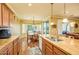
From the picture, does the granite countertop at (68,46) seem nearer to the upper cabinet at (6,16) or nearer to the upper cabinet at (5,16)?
the upper cabinet at (6,16)

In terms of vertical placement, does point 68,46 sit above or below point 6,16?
below

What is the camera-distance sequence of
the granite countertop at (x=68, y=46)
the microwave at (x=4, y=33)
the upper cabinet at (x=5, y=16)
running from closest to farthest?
1. the granite countertop at (x=68, y=46)
2. the microwave at (x=4, y=33)
3. the upper cabinet at (x=5, y=16)

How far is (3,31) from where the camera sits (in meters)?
2.73

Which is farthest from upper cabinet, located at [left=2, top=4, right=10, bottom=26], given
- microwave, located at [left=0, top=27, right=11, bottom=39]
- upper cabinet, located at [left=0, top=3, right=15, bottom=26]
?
microwave, located at [left=0, top=27, right=11, bottom=39]

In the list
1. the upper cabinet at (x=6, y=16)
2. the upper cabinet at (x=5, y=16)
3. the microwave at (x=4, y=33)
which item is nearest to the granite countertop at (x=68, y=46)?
the microwave at (x=4, y=33)

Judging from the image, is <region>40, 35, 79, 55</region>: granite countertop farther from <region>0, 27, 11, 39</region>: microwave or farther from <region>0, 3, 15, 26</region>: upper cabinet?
<region>0, 3, 15, 26</region>: upper cabinet

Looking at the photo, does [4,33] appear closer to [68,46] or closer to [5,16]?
[5,16]

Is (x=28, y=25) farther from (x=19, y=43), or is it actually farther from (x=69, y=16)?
(x=69, y=16)

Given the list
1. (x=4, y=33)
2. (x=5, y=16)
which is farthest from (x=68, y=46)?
(x=5, y=16)

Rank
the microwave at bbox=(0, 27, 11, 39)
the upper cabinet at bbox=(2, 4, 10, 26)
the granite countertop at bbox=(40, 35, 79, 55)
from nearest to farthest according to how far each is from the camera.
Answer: the granite countertop at bbox=(40, 35, 79, 55) → the microwave at bbox=(0, 27, 11, 39) → the upper cabinet at bbox=(2, 4, 10, 26)

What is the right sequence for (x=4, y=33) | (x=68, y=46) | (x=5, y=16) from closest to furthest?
(x=68, y=46) < (x=4, y=33) < (x=5, y=16)

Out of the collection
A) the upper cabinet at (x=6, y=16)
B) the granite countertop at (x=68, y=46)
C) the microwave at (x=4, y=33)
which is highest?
the upper cabinet at (x=6, y=16)
